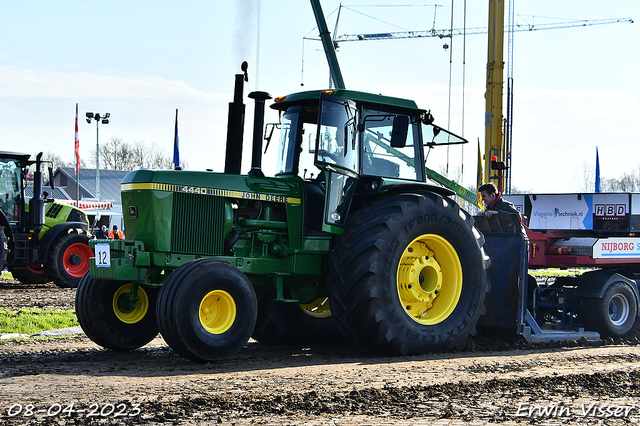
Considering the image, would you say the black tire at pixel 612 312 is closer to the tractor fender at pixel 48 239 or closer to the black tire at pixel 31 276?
the tractor fender at pixel 48 239

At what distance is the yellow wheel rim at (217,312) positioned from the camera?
6859mm

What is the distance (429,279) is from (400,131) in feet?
5.57

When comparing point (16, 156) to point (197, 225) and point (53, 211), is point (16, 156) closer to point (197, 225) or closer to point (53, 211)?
point (53, 211)

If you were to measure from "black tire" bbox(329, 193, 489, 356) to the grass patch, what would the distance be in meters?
4.87

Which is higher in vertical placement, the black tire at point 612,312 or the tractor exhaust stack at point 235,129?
the tractor exhaust stack at point 235,129

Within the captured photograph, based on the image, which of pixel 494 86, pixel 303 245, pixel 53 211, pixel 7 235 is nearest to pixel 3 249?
pixel 7 235

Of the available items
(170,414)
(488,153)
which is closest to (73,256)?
(488,153)

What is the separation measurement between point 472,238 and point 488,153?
818 centimetres

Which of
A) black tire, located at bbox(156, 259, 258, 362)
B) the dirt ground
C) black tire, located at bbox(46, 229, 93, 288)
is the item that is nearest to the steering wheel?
black tire, located at bbox(156, 259, 258, 362)

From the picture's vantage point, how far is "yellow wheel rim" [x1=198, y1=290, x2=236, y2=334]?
6.86m

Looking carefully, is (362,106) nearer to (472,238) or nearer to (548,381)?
(472,238)

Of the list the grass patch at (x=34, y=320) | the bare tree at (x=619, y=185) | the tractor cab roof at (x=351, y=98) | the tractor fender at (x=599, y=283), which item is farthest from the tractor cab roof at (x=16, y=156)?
the bare tree at (x=619, y=185)

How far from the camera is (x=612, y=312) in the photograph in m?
10.0

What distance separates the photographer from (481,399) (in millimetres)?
5543
